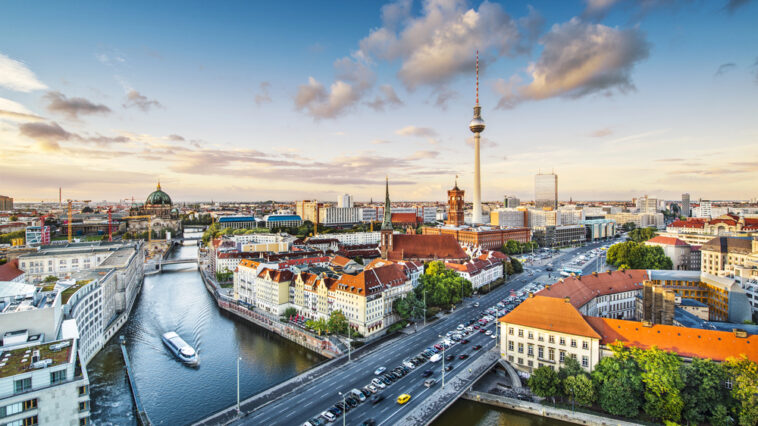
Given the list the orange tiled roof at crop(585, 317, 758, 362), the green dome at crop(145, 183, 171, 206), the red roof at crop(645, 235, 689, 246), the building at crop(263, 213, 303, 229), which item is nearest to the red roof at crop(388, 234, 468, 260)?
the red roof at crop(645, 235, 689, 246)

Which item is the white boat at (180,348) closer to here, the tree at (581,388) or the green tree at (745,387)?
the tree at (581,388)

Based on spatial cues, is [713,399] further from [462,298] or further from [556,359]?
[462,298]

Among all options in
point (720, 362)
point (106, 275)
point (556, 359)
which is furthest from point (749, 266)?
point (106, 275)

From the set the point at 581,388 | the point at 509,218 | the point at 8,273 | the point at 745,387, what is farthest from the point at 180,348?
the point at 509,218

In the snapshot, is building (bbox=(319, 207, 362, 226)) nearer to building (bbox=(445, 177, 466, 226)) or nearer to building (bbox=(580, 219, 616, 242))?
building (bbox=(445, 177, 466, 226))

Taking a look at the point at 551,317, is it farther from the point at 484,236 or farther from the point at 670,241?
the point at 484,236
